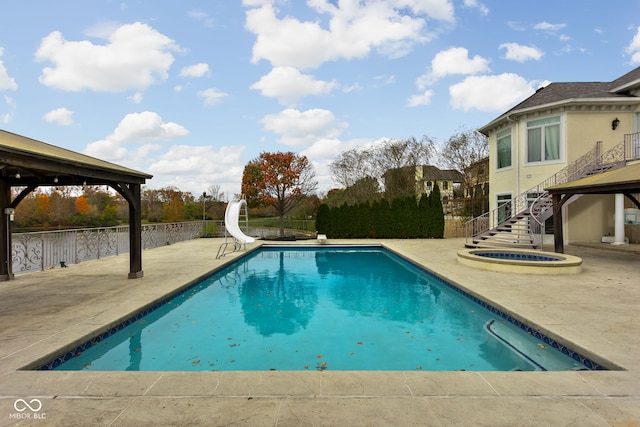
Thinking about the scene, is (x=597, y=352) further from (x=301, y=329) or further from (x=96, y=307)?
(x=96, y=307)

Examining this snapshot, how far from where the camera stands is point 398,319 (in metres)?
5.77

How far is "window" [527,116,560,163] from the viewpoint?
1342cm

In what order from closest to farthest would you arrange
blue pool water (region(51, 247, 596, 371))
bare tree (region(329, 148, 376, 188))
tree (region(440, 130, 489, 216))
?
blue pool water (region(51, 247, 596, 371)) < tree (region(440, 130, 489, 216)) < bare tree (region(329, 148, 376, 188))

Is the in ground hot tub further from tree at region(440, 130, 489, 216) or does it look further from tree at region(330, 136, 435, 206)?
tree at region(440, 130, 489, 216)

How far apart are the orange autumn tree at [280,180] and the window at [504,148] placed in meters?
10.1

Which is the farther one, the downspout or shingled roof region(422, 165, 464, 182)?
shingled roof region(422, 165, 464, 182)

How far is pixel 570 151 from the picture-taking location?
43.1ft

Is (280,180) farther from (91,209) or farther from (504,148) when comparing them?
(91,209)

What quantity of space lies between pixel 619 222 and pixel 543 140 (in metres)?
3.91

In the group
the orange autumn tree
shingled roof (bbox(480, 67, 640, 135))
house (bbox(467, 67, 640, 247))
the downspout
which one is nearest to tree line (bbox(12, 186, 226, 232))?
the orange autumn tree

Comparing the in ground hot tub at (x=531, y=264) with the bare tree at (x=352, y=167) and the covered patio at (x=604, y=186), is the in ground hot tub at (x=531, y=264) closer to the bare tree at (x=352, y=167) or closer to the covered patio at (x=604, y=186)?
the covered patio at (x=604, y=186)

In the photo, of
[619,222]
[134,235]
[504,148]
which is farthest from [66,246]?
[619,222]

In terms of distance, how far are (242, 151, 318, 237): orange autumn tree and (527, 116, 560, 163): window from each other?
1126cm

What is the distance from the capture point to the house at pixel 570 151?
12664mm
